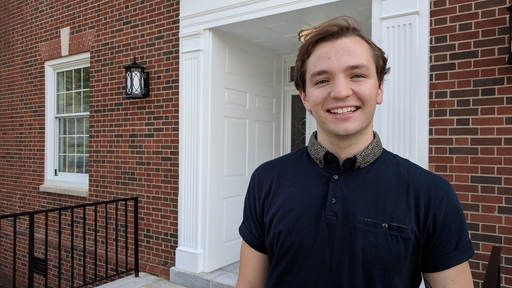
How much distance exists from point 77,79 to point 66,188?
1521 millimetres

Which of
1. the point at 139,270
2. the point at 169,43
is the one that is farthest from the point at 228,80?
the point at 139,270

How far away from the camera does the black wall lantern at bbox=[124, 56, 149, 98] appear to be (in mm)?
3951

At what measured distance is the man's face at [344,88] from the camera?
112 cm

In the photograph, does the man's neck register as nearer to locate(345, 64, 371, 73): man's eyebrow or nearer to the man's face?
the man's face

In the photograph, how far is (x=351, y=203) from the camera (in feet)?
3.55

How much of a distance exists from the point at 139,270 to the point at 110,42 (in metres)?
2.73

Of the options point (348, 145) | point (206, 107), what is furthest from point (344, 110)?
point (206, 107)

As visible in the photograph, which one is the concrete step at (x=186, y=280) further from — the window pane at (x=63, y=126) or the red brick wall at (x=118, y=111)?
the window pane at (x=63, y=126)

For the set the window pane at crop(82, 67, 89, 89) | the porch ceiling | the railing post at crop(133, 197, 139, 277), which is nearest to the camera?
the porch ceiling

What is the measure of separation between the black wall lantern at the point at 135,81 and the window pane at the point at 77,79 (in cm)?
146

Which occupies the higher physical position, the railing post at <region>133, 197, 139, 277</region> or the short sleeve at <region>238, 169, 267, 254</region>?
the short sleeve at <region>238, 169, 267, 254</region>

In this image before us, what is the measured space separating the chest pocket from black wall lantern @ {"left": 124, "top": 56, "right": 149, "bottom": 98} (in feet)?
11.2

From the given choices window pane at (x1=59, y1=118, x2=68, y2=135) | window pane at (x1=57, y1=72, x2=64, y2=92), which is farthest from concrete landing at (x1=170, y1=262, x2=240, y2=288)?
window pane at (x1=57, y1=72, x2=64, y2=92)

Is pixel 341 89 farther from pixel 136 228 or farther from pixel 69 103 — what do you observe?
pixel 69 103
